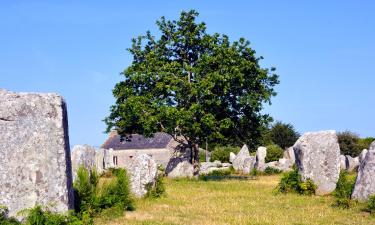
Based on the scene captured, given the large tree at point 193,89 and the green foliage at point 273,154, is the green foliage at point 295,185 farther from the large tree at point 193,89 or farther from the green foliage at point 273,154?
the green foliage at point 273,154

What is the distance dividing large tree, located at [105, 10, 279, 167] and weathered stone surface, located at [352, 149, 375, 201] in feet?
39.4

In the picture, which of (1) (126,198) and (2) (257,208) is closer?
(1) (126,198)

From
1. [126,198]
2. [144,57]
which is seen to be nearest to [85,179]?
[126,198]

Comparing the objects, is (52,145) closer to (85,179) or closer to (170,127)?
(85,179)

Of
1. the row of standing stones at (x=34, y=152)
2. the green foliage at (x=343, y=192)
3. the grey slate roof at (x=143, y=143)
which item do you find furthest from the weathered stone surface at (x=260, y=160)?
the row of standing stones at (x=34, y=152)

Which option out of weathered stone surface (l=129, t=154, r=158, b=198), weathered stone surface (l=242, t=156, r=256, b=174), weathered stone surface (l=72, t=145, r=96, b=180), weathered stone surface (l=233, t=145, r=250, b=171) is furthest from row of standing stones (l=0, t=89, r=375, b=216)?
weathered stone surface (l=233, t=145, r=250, b=171)

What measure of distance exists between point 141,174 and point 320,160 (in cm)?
678

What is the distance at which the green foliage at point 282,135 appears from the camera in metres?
64.7

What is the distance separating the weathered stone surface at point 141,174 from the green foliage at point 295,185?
200 inches

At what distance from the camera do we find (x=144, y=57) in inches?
1225

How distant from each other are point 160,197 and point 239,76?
11655 mm

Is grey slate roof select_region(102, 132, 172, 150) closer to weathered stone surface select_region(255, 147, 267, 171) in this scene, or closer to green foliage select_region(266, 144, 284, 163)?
green foliage select_region(266, 144, 284, 163)

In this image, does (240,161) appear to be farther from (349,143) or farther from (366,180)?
(366,180)

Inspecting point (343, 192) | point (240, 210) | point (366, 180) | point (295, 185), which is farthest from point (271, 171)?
point (240, 210)
